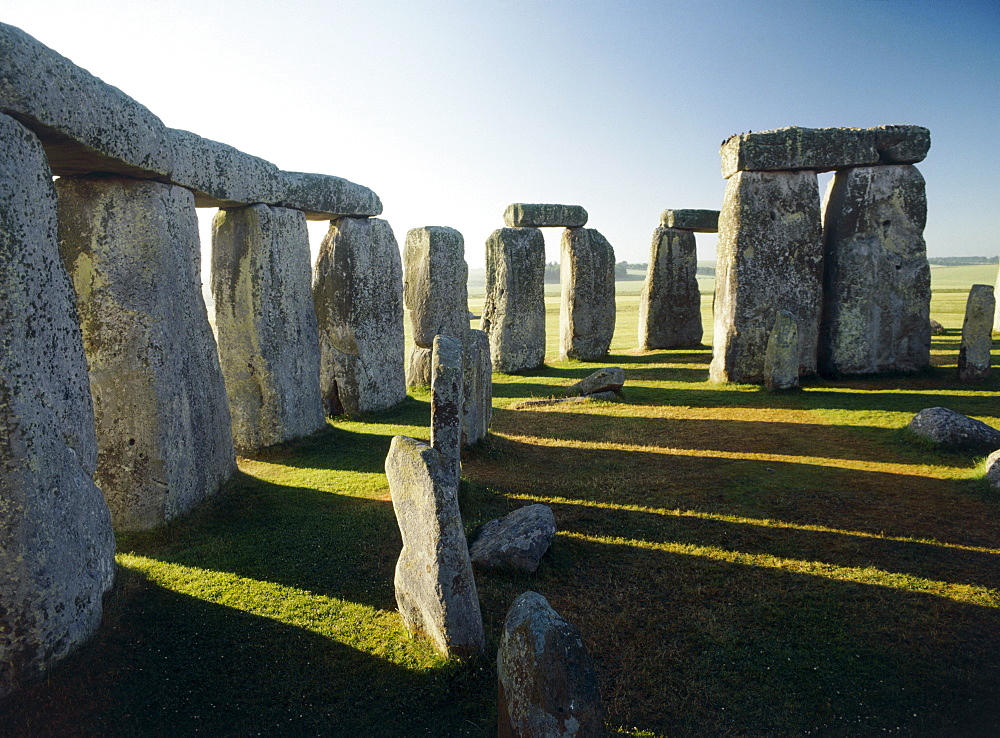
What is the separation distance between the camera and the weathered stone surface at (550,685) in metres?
2.76

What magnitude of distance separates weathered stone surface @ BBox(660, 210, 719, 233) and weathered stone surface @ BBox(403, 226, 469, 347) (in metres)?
7.05

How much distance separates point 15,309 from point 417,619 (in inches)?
112

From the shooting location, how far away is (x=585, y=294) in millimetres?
15398

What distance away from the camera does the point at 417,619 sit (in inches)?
156

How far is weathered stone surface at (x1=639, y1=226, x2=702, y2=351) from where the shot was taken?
647 inches

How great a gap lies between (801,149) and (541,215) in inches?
219

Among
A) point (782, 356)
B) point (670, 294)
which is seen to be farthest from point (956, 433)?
point (670, 294)

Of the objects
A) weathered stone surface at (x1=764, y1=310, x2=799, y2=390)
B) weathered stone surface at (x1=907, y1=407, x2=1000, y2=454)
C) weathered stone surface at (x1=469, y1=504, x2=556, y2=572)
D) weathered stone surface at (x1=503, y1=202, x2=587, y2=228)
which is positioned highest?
weathered stone surface at (x1=503, y1=202, x2=587, y2=228)

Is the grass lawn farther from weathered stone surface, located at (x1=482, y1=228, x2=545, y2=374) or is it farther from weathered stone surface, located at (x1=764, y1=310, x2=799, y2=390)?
weathered stone surface, located at (x1=482, y1=228, x2=545, y2=374)

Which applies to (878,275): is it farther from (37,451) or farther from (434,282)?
(37,451)

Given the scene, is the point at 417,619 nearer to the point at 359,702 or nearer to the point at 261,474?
the point at 359,702

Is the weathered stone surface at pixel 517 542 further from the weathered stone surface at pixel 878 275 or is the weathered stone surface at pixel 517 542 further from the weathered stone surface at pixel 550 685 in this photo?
the weathered stone surface at pixel 878 275

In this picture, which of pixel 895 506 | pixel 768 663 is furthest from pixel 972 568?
pixel 768 663

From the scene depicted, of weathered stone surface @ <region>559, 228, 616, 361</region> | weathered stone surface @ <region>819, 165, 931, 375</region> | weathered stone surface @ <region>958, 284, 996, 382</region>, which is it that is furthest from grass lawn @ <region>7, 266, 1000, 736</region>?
weathered stone surface @ <region>559, 228, 616, 361</region>
